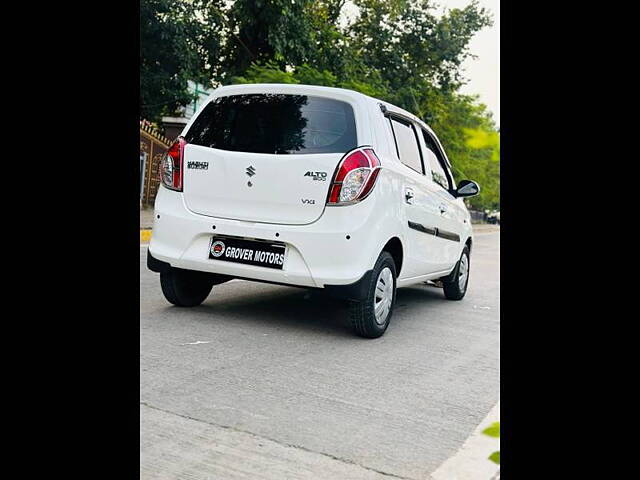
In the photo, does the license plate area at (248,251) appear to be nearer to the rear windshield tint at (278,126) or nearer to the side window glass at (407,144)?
the rear windshield tint at (278,126)

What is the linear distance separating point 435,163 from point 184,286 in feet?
8.51

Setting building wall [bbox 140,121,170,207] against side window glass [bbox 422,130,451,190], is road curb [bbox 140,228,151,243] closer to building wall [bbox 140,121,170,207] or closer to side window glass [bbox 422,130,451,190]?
building wall [bbox 140,121,170,207]

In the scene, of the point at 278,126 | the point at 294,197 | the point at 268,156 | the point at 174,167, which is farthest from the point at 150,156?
the point at 294,197

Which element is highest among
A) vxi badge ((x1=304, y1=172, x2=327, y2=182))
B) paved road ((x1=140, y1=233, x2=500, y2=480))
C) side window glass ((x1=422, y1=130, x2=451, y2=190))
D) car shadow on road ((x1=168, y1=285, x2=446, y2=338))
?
side window glass ((x1=422, y1=130, x2=451, y2=190))

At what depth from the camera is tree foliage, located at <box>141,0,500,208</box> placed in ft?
53.9

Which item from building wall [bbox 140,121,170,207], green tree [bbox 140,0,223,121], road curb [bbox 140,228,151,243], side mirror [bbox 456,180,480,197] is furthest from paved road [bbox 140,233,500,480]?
building wall [bbox 140,121,170,207]

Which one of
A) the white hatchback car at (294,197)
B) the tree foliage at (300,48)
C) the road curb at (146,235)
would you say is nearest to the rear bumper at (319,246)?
the white hatchback car at (294,197)

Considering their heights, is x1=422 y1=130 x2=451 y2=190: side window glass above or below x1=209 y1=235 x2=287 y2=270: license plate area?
above

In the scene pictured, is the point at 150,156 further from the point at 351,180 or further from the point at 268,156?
the point at 351,180

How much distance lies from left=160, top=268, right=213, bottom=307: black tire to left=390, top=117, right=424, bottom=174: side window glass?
1884 millimetres
